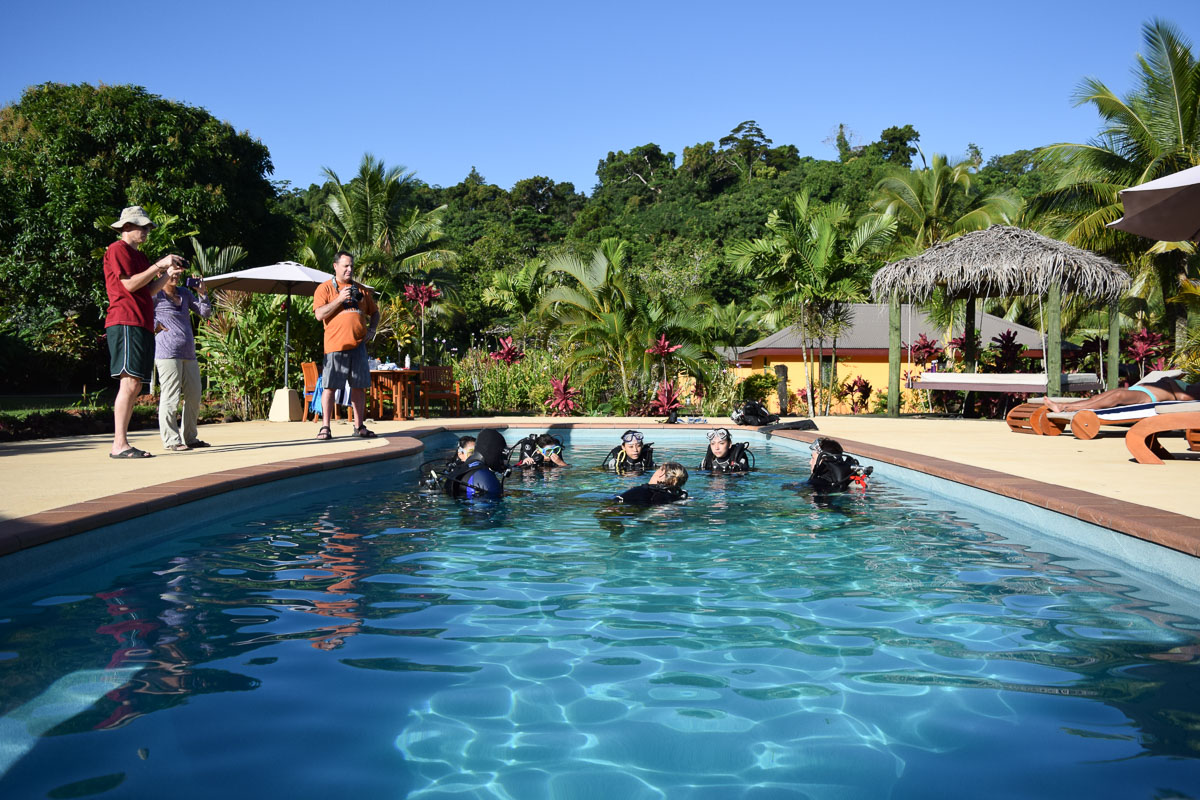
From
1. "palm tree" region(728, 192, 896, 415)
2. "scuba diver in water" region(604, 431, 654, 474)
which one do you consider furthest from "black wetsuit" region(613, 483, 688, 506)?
"palm tree" region(728, 192, 896, 415)

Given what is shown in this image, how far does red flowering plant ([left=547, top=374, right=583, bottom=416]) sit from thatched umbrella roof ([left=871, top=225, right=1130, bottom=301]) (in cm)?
782

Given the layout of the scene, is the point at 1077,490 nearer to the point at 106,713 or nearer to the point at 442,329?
the point at 106,713

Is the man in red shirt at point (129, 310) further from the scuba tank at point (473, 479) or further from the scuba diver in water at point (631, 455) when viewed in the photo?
the scuba diver in water at point (631, 455)

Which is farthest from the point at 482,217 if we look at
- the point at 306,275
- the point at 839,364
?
the point at 306,275

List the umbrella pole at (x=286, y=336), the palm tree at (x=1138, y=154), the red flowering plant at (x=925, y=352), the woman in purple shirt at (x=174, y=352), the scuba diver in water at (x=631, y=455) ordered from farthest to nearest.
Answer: the red flowering plant at (x=925, y=352) < the palm tree at (x=1138, y=154) < the umbrella pole at (x=286, y=336) < the scuba diver in water at (x=631, y=455) < the woman in purple shirt at (x=174, y=352)

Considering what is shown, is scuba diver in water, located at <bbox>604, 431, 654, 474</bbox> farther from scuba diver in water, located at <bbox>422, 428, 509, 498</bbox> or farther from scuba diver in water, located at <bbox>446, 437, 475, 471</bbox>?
scuba diver in water, located at <bbox>446, 437, 475, 471</bbox>

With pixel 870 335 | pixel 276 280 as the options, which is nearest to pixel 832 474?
pixel 276 280

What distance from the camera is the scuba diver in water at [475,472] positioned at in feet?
24.5

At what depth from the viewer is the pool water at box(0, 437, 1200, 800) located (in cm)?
252

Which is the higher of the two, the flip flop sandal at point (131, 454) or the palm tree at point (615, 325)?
the palm tree at point (615, 325)

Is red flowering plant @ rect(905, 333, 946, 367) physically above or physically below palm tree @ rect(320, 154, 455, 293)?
below

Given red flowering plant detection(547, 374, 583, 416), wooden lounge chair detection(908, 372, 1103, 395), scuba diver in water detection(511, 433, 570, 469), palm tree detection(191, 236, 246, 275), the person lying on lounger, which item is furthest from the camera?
palm tree detection(191, 236, 246, 275)

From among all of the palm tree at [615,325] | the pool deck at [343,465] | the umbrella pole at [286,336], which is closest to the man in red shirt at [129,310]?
the pool deck at [343,465]

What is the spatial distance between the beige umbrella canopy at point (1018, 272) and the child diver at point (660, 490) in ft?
44.6
